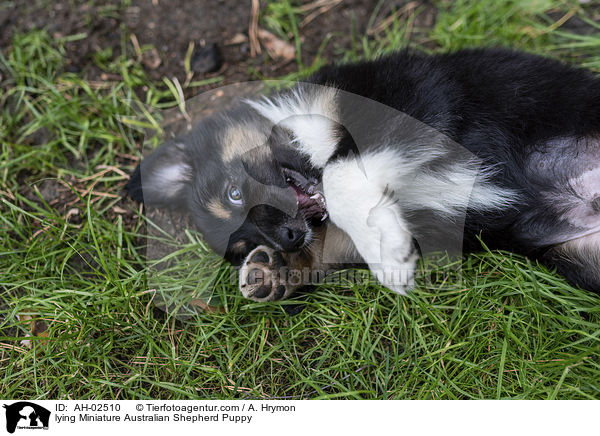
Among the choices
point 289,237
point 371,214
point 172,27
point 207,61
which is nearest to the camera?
point 371,214

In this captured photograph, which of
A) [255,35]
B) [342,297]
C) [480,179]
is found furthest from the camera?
[255,35]

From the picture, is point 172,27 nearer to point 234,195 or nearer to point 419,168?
point 234,195

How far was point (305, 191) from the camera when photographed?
2.54m

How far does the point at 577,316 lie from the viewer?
242 centimetres

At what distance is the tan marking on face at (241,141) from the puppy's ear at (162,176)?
0.87ft

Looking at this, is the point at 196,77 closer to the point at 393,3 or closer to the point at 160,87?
the point at 160,87

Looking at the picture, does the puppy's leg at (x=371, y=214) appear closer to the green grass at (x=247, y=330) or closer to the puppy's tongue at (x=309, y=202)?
the puppy's tongue at (x=309, y=202)

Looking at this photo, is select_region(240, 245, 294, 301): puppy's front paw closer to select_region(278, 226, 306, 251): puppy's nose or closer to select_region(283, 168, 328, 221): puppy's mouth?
select_region(278, 226, 306, 251): puppy's nose

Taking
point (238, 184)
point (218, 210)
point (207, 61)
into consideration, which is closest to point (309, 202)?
point (238, 184)

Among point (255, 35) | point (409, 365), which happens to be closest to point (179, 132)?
point (255, 35)

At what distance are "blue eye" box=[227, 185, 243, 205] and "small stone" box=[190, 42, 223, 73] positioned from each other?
1.28 metres

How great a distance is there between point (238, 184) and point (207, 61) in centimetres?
133
